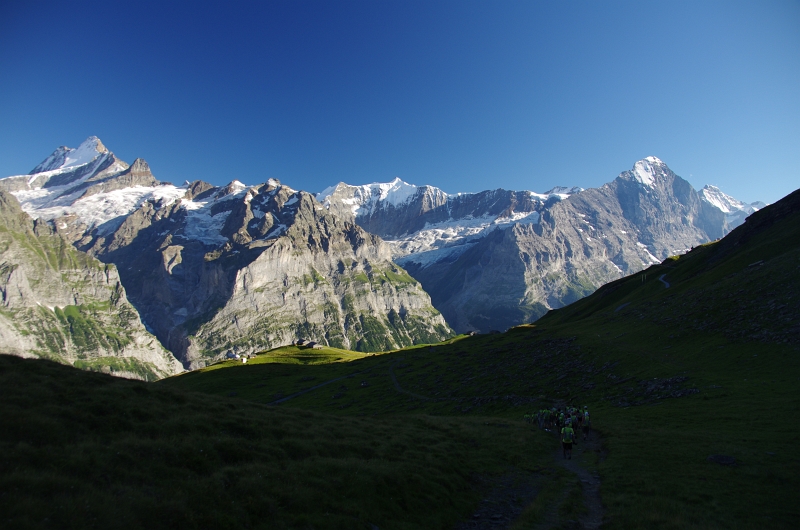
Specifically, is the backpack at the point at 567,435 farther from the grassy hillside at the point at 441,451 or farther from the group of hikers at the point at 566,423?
the grassy hillside at the point at 441,451

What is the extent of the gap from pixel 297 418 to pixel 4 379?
62.0ft

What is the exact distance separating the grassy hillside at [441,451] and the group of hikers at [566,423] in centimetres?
178

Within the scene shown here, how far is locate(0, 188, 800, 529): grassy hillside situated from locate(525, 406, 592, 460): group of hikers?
1.78 meters

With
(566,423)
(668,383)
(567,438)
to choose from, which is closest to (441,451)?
(567,438)

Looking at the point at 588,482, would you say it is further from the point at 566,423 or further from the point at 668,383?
the point at 668,383

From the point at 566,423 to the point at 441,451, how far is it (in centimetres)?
1368

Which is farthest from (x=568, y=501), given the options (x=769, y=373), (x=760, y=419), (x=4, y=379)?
(x=769, y=373)

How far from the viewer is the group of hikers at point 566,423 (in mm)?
34188

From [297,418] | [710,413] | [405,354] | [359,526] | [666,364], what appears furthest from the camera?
[405,354]

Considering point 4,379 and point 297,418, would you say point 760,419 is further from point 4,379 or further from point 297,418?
point 4,379

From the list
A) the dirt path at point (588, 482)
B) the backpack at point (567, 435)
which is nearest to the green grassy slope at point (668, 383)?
the dirt path at point (588, 482)

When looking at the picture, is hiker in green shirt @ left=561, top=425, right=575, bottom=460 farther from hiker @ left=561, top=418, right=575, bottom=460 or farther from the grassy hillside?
the grassy hillside

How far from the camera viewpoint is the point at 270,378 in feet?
379

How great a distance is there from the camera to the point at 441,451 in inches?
1217
